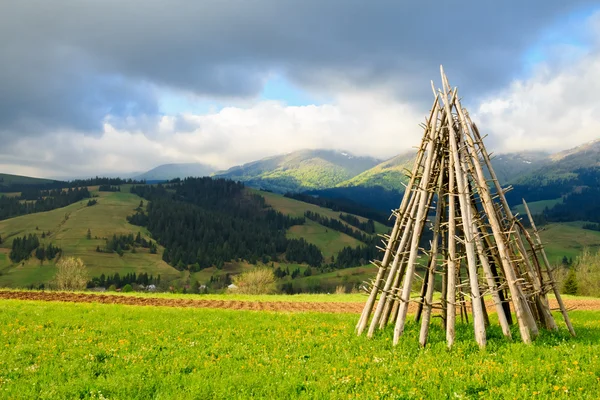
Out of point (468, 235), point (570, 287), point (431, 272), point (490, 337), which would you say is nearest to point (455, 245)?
point (468, 235)

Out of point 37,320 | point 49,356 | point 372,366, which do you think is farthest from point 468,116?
point 37,320

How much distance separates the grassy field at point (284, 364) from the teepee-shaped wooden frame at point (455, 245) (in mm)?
881

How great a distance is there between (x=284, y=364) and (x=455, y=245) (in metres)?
6.80

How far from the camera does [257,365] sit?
1084 cm

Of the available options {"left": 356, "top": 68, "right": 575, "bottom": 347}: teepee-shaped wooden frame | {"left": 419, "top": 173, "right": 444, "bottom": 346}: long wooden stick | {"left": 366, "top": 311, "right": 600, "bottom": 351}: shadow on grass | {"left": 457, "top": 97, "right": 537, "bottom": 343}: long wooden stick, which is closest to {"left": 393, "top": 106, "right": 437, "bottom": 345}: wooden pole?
{"left": 356, "top": 68, "right": 575, "bottom": 347}: teepee-shaped wooden frame

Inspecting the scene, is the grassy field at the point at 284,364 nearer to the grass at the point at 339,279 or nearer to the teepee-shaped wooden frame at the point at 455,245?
the teepee-shaped wooden frame at the point at 455,245

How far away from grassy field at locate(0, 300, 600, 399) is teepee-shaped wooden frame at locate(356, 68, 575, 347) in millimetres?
881

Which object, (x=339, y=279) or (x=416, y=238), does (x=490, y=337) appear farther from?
(x=339, y=279)

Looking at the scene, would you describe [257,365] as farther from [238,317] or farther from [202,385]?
[238,317]

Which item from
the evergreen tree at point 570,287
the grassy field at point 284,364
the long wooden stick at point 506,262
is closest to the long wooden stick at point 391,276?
the grassy field at point 284,364

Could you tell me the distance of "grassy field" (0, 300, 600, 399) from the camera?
8.86 m

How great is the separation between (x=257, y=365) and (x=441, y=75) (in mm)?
12979

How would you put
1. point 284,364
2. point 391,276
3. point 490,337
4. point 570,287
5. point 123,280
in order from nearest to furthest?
point 284,364 < point 490,337 < point 391,276 < point 570,287 < point 123,280

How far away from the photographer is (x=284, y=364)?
10891mm
